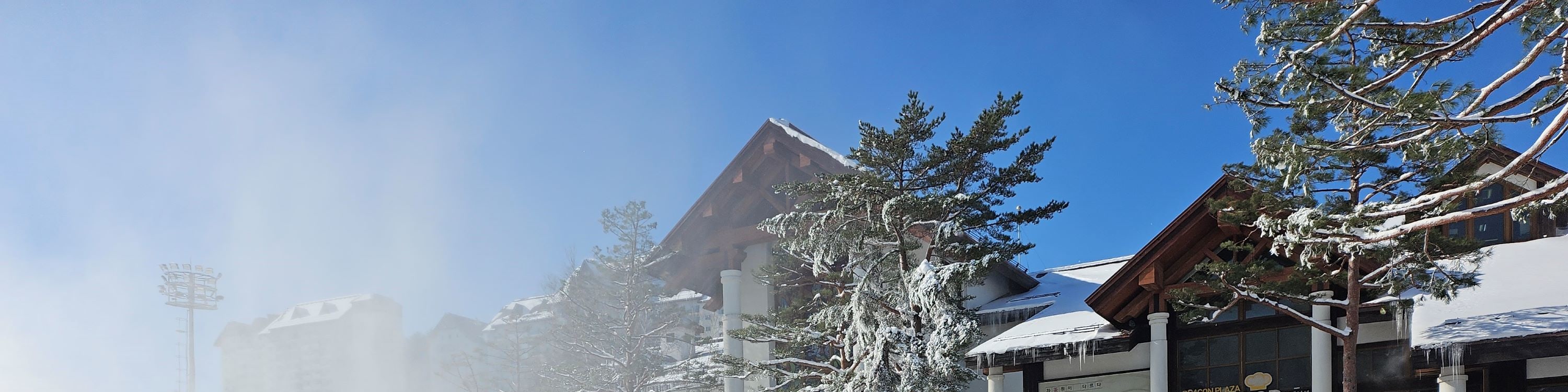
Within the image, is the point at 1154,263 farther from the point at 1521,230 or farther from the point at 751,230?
the point at 751,230

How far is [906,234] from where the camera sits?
19.5 m

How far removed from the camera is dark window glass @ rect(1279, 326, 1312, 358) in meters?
16.2

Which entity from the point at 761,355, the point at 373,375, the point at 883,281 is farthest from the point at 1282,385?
the point at 373,375

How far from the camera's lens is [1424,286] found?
13.3 meters

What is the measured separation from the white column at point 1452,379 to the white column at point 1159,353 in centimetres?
388

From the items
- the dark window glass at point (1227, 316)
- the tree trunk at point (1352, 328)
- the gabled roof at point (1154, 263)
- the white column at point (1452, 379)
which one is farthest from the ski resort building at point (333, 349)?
the white column at point (1452, 379)

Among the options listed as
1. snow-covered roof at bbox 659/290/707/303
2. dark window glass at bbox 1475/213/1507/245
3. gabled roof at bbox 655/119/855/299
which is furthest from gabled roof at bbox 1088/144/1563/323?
snow-covered roof at bbox 659/290/707/303

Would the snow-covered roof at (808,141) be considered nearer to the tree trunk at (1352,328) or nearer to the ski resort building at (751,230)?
the ski resort building at (751,230)

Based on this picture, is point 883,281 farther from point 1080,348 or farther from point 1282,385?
point 1282,385

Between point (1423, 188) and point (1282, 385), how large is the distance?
4.15 m

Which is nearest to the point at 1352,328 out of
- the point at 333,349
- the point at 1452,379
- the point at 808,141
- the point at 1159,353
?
the point at 1452,379

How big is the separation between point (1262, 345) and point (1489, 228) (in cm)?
424

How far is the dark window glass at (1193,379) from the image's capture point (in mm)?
16984

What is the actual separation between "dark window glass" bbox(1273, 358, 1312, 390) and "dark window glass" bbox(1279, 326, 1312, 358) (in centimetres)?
8
